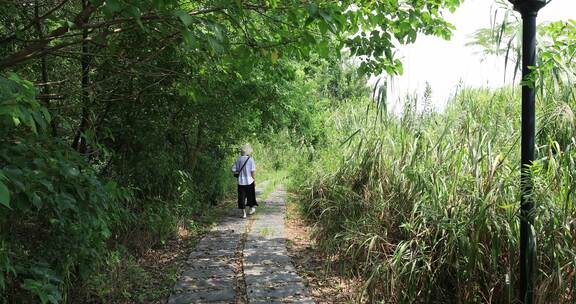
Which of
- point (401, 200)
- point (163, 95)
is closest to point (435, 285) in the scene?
point (401, 200)

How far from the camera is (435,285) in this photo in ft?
12.0

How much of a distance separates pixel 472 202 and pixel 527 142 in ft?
2.99

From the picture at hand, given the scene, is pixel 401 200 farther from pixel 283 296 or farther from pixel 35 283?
pixel 35 283

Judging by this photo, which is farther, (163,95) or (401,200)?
(163,95)

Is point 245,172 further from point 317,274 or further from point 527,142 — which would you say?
point 527,142

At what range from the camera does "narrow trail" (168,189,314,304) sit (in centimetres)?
465

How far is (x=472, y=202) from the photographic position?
3525mm

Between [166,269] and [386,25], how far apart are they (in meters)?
4.16

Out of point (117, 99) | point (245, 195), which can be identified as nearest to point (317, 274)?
point (117, 99)

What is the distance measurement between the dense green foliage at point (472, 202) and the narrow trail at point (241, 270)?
0.84 meters

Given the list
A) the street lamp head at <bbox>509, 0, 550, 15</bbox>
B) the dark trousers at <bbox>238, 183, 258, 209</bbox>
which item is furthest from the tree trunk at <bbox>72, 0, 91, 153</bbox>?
the dark trousers at <bbox>238, 183, 258, 209</bbox>

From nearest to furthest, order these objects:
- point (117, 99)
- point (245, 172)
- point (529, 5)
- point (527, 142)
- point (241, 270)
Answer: point (529, 5)
point (527, 142)
point (117, 99)
point (241, 270)
point (245, 172)

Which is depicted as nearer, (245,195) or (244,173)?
(244,173)

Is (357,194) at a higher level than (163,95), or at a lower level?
lower
